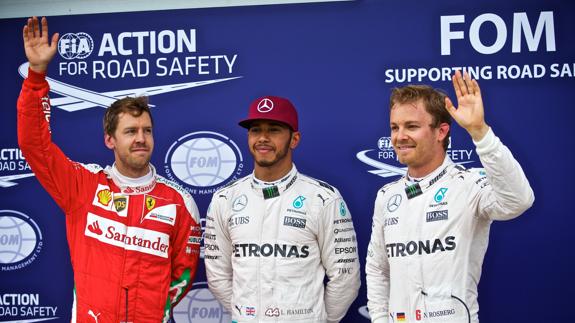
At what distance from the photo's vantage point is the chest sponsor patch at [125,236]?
327 centimetres

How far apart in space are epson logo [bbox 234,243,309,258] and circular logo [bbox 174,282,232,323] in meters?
0.79

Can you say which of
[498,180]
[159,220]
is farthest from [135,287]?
[498,180]

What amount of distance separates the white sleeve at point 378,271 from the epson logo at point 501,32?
1150 millimetres

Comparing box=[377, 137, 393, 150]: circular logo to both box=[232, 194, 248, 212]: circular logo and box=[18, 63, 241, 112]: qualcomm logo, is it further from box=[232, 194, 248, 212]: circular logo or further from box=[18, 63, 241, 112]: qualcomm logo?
box=[18, 63, 241, 112]: qualcomm logo

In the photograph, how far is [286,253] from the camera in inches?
127

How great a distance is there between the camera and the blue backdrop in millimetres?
3703

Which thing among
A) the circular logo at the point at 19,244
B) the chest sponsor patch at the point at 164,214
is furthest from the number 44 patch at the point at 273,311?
the circular logo at the point at 19,244

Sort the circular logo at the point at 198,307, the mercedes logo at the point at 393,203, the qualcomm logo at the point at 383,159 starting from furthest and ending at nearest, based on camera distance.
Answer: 1. the circular logo at the point at 198,307
2. the qualcomm logo at the point at 383,159
3. the mercedes logo at the point at 393,203

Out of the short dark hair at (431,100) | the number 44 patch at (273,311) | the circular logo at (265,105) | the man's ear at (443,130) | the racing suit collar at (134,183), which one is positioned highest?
the circular logo at (265,105)

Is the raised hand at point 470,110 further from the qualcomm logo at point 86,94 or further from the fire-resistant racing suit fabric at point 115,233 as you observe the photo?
the qualcomm logo at point 86,94

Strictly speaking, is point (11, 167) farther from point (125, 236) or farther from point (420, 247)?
point (420, 247)

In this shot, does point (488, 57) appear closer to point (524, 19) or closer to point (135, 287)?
point (524, 19)

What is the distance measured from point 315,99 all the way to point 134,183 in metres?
1.11

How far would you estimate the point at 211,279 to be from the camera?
11.3 feet
